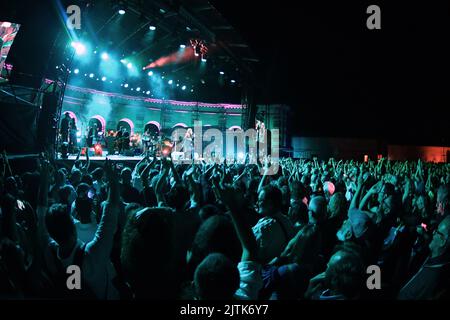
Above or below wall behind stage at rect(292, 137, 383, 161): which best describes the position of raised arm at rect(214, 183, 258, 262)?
below

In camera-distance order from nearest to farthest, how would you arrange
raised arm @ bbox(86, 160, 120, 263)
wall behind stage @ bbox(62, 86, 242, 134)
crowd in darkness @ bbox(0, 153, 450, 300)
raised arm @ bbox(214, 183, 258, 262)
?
1. crowd in darkness @ bbox(0, 153, 450, 300)
2. raised arm @ bbox(214, 183, 258, 262)
3. raised arm @ bbox(86, 160, 120, 263)
4. wall behind stage @ bbox(62, 86, 242, 134)

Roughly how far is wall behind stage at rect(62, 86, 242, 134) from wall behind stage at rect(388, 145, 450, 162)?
2033 cm

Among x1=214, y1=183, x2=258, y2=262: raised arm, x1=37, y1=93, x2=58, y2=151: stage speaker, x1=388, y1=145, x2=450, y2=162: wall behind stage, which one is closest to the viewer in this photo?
x1=214, y1=183, x2=258, y2=262: raised arm

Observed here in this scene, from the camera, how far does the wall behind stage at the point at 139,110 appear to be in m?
21.4

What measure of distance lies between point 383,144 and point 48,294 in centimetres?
3823

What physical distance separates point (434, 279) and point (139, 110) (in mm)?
25156

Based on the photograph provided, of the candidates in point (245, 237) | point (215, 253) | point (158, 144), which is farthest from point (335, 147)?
point (215, 253)

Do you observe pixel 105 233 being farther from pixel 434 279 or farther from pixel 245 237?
pixel 434 279

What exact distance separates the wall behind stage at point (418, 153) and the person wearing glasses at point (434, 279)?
38.3 metres

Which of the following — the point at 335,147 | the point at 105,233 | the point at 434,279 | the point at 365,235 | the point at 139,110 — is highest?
the point at 139,110

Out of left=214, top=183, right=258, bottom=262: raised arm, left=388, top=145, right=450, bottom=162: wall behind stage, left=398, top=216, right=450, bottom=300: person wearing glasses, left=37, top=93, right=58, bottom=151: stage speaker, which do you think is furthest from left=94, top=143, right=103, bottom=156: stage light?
left=388, top=145, right=450, bottom=162: wall behind stage

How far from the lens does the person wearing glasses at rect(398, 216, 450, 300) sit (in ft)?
7.38

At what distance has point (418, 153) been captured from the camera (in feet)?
122

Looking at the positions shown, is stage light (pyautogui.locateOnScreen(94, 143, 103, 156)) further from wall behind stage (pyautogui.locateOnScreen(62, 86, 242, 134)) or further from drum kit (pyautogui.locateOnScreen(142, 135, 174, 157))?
wall behind stage (pyautogui.locateOnScreen(62, 86, 242, 134))
